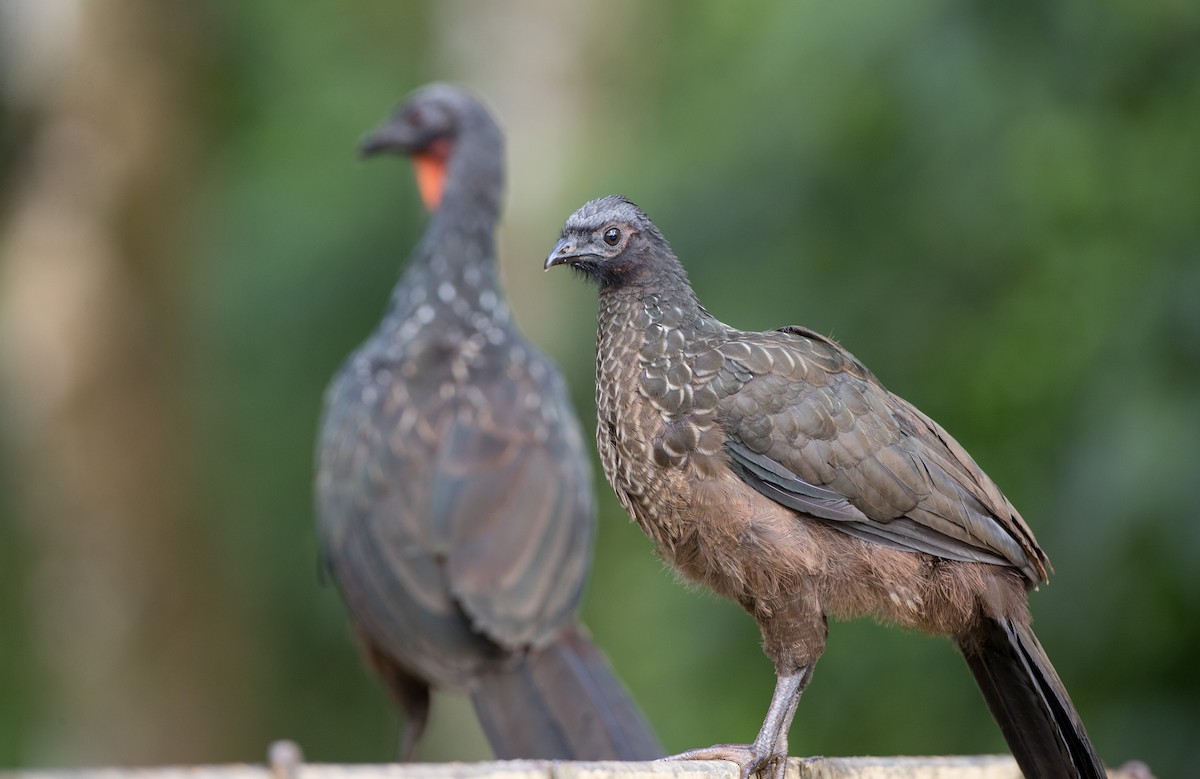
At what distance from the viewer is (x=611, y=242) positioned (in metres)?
2.71

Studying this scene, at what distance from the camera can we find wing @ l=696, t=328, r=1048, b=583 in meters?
2.66

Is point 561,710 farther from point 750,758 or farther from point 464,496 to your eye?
point 750,758

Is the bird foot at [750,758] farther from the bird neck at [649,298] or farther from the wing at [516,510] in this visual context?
the wing at [516,510]

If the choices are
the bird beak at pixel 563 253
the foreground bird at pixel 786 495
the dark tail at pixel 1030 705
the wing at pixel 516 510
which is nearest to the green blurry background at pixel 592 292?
the wing at pixel 516 510

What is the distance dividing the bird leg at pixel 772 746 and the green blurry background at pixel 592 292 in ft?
8.27

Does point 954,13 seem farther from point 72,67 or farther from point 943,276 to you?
point 72,67

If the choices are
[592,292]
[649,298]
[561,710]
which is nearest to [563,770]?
[649,298]

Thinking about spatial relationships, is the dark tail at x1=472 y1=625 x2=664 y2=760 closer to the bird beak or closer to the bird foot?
the bird foot

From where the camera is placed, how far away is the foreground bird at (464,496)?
4473mm

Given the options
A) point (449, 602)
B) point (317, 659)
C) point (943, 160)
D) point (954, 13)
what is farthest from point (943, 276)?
point (317, 659)

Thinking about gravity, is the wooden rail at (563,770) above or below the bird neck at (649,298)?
below

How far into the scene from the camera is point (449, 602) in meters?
4.66

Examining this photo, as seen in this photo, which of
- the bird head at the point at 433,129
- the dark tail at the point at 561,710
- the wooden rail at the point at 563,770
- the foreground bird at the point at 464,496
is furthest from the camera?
the bird head at the point at 433,129

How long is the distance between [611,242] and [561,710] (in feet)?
6.63
